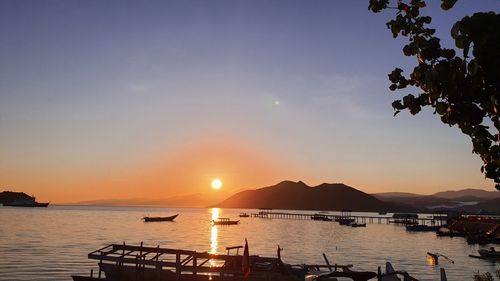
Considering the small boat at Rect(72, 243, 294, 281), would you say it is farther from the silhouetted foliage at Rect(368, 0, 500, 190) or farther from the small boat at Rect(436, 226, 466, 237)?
the small boat at Rect(436, 226, 466, 237)

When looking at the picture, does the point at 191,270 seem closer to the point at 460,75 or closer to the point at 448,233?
the point at 460,75

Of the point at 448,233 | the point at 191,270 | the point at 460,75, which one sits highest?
the point at 460,75

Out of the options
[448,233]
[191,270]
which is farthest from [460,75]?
[448,233]

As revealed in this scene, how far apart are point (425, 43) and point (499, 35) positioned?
1.36 metres

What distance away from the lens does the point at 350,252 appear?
267 feet

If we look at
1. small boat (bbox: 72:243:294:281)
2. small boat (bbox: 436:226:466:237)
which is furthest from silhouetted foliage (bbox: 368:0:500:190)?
small boat (bbox: 436:226:466:237)

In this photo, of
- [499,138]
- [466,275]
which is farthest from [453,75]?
[466,275]

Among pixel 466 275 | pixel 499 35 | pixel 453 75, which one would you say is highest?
pixel 499 35

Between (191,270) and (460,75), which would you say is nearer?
(460,75)

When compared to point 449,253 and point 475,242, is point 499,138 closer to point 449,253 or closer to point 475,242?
point 449,253

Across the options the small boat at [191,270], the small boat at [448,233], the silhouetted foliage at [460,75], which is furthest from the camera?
the small boat at [448,233]

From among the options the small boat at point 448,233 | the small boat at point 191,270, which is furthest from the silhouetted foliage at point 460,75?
the small boat at point 448,233

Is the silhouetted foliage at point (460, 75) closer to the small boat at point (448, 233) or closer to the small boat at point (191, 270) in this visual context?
the small boat at point (191, 270)

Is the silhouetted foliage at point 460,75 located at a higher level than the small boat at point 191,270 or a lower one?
higher
